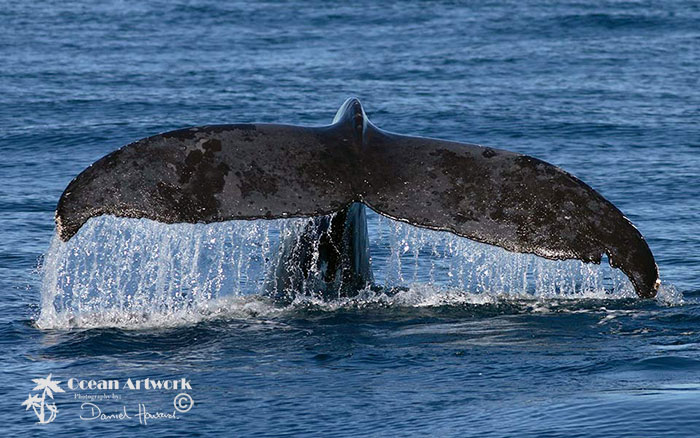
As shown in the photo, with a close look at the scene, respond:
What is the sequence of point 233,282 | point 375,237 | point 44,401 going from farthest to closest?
point 375,237 < point 233,282 < point 44,401

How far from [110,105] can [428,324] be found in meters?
10.8

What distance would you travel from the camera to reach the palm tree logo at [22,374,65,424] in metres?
6.23

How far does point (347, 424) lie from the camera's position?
6090 mm

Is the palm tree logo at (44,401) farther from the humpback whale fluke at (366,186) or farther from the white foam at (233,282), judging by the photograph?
the humpback whale fluke at (366,186)

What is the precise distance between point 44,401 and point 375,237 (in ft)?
18.7

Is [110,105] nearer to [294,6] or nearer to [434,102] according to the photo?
[434,102]

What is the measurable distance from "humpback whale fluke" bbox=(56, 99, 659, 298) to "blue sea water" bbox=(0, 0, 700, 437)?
61cm

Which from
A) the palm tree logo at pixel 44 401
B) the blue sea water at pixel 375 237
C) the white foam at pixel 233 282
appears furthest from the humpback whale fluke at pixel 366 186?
the palm tree logo at pixel 44 401

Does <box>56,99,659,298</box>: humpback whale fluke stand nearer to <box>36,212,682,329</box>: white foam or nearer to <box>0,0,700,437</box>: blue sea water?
<box>36,212,682,329</box>: white foam

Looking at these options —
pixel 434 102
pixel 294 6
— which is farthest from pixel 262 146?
pixel 294 6

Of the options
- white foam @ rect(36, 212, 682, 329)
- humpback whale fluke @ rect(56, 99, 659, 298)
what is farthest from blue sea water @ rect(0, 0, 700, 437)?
humpback whale fluke @ rect(56, 99, 659, 298)

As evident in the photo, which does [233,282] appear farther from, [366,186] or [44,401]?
[44,401]

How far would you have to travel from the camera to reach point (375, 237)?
1180 cm

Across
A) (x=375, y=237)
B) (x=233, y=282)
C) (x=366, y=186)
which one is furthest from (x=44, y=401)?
(x=375, y=237)
